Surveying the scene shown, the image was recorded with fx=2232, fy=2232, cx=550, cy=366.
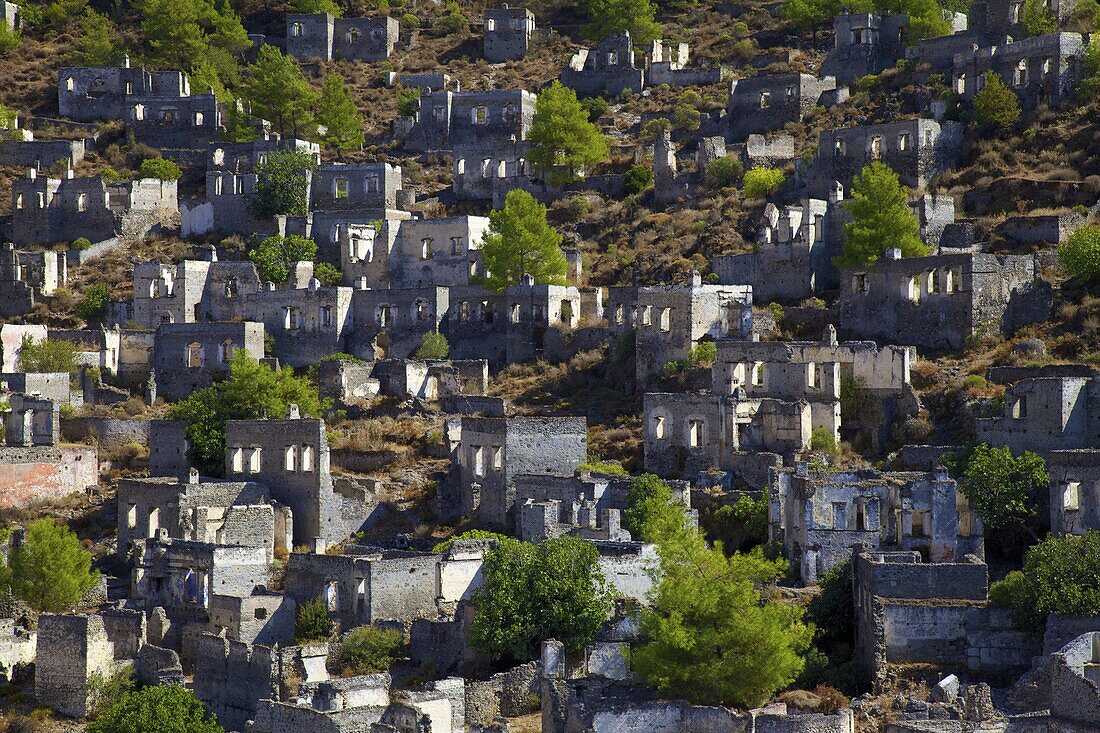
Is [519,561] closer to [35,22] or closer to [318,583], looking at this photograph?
[318,583]

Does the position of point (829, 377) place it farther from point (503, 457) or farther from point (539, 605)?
point (539, 605)

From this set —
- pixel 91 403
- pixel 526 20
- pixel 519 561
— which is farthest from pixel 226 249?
pixel 519 561

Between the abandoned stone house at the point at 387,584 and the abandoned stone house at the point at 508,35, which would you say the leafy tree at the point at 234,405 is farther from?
the abandoned stone house at the point at 508,35

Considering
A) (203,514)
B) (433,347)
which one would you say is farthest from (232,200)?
(203,514)

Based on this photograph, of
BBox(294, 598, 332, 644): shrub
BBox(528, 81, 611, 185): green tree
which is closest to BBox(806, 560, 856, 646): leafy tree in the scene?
BBox(294, 598, 332, 644): shrub

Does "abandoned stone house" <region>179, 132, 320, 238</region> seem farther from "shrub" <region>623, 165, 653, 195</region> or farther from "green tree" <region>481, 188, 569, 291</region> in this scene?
"green tree" <region>481, 188, 569, 291</region>

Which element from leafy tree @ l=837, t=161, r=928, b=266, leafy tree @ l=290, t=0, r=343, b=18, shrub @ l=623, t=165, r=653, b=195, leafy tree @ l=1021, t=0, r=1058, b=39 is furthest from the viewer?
leafy tree @ l=290, t=0, r=343, b=18
